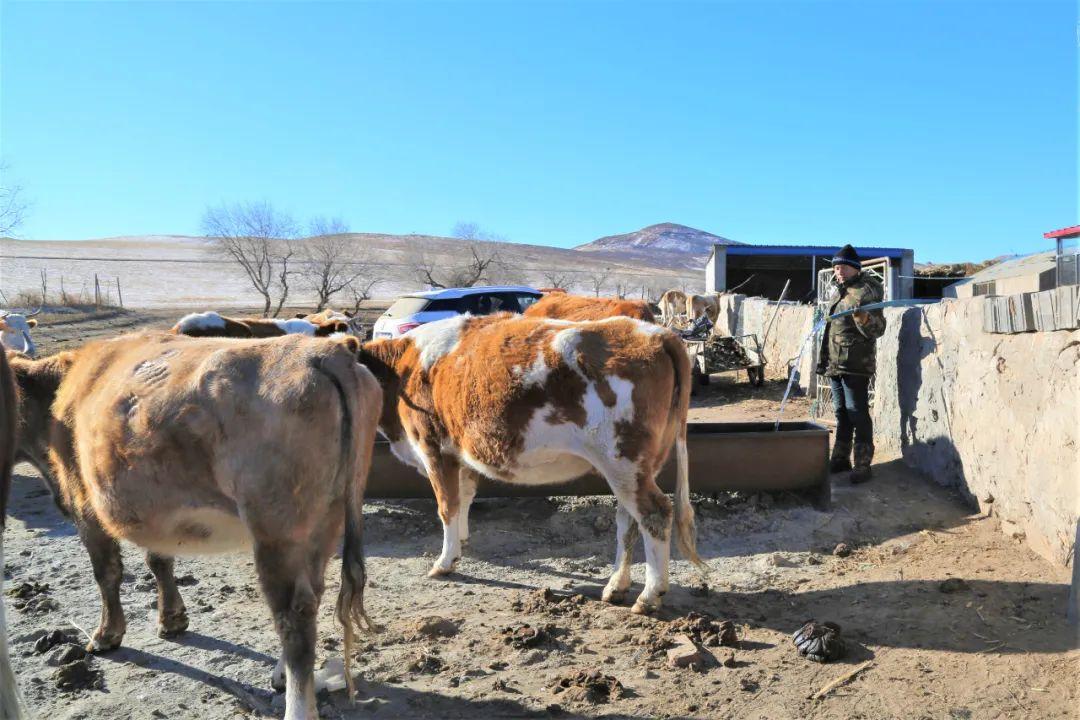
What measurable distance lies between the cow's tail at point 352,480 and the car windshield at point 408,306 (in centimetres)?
1146

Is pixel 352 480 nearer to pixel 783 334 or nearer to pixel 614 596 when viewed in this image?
pixel 614 596

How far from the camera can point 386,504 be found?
6703 millimetres

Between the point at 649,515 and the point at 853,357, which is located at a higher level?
the point at 853,357

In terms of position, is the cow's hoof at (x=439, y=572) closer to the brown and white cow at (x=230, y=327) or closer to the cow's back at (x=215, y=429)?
the cow's back at (x=215, y=429)

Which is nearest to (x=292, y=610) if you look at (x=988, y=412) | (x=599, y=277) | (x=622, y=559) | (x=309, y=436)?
(x=309, y=436)

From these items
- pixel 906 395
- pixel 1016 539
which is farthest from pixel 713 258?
pixel 1016 539

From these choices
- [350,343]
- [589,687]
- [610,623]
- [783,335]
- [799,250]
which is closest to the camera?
Result: [589,687]

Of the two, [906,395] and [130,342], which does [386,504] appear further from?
[906,395]

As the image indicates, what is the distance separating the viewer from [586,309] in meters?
8.52

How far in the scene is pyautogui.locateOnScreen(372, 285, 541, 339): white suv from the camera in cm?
1463

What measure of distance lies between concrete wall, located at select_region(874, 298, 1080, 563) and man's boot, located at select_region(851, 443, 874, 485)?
1.31 feet

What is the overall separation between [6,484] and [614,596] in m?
3.33

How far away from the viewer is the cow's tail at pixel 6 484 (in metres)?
2.58

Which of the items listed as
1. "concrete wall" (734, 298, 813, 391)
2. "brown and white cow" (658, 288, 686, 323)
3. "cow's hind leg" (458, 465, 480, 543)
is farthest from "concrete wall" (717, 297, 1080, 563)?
"brown and white cow" (658, 288, 686, 323)
